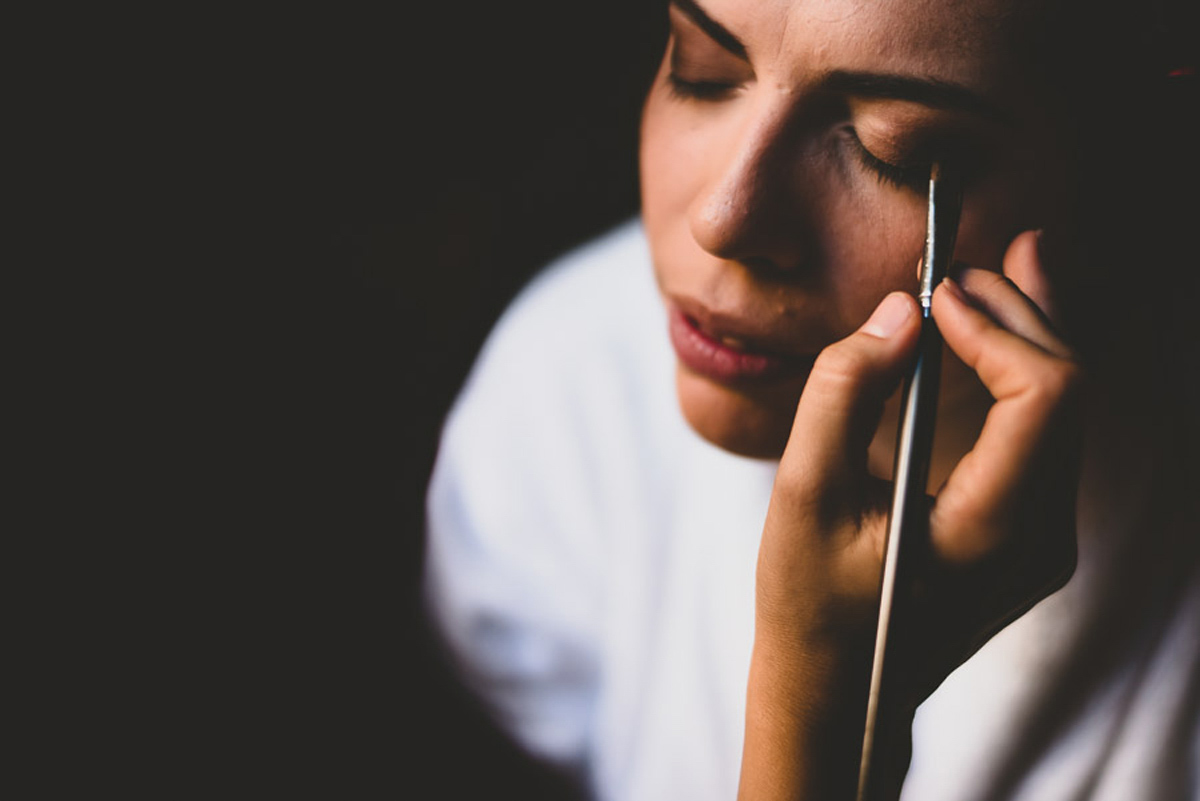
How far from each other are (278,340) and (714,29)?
0.65 metres

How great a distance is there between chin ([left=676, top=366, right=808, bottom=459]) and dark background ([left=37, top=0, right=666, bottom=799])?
0.49 metres

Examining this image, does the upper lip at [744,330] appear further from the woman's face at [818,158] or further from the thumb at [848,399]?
the thumb at [848,399]

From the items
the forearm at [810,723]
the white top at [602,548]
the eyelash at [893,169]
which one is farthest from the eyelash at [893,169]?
the white top at [602,548]

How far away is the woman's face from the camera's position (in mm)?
500

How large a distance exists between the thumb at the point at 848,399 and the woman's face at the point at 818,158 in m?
0.10

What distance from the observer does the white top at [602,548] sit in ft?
2.99

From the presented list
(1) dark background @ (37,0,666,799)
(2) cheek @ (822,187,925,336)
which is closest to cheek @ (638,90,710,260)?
(2) cheek @ (822,187,925,336)

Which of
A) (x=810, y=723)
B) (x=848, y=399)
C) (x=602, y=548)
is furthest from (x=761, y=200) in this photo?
(x=602, y=548)

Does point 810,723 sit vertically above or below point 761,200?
below

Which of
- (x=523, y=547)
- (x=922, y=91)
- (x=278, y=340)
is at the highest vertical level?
(x=922, y=91)

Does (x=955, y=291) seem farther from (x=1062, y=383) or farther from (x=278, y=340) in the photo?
(x=278, y=340)

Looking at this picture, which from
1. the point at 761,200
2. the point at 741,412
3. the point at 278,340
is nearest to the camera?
the point at 761,200

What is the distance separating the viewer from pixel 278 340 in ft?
3.33

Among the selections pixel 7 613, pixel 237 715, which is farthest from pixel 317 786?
pixel 7 613
